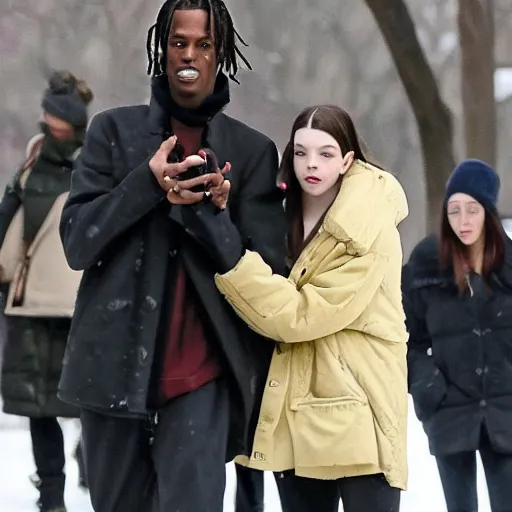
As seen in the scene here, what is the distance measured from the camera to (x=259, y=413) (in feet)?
10.1

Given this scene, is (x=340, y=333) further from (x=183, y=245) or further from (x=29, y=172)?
(x=29, y=172)

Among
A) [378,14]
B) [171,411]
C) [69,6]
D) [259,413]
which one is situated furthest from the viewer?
[69,6]

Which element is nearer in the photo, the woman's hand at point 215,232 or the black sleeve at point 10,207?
the woman's hand at point 215,232

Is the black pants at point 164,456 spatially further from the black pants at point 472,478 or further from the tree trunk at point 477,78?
the tree trunk at point 477,78

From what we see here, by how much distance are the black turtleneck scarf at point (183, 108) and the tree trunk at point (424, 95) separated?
5.65 meters

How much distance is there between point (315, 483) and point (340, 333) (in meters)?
0.49

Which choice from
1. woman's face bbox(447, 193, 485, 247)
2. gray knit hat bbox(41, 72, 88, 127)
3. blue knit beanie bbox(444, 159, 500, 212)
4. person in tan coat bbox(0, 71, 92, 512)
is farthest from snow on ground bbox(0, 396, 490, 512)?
gray knit hat bbox(41, 72, 88, 127)

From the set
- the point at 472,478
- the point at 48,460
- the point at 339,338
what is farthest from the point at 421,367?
the point at 48,460

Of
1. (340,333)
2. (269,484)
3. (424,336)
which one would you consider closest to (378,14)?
(269,484)

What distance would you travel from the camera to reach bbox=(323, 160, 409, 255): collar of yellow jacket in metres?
3.05

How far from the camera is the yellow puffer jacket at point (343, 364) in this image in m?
3.03

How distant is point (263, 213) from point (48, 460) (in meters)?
2.34

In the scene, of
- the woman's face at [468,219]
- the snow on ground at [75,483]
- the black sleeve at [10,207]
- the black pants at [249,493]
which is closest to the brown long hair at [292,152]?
the woman's face at [468,219]

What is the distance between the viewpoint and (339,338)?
310 centimetres
